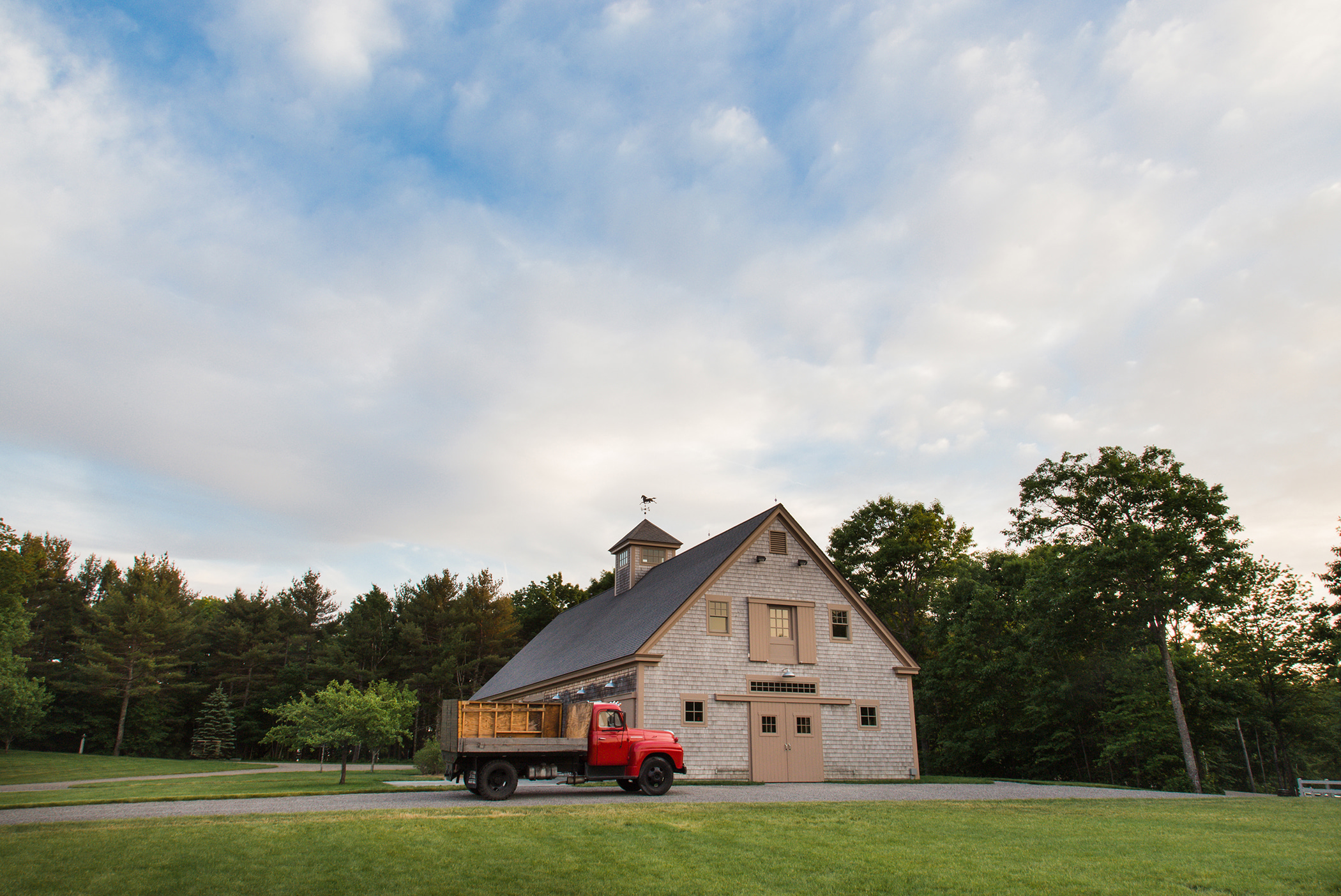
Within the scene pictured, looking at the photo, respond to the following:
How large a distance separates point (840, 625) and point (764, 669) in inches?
130

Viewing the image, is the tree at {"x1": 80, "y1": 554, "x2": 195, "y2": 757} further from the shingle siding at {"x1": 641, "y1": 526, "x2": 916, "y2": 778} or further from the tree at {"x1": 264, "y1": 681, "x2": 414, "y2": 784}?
the shingle siding at {"x1": 641, "y1": 526, "x2": 916, "y2": 778}

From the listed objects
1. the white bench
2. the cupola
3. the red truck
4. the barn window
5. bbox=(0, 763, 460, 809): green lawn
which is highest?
the cupola

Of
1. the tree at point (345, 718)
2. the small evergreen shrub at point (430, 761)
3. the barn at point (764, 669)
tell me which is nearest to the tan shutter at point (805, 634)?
the barn at point (764, 669)

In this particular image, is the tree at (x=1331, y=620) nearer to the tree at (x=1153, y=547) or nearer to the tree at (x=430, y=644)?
the tree at (x=1153, y=547)

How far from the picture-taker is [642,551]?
37.4 meters

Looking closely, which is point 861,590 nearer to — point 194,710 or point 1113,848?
point 1113,848

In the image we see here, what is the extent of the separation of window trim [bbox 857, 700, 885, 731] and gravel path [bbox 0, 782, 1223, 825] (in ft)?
12.2

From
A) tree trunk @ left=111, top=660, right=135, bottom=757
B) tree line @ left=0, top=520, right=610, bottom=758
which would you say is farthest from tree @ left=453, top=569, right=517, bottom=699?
tree trunk @ left=111, top=660, right=135, bottom=757

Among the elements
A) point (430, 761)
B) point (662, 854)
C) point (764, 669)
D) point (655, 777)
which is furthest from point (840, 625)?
point (662, 854)

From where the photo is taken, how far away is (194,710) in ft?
190

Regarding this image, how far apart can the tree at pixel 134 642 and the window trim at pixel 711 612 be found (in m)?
45.7

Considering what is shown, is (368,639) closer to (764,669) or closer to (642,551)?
(642,551)

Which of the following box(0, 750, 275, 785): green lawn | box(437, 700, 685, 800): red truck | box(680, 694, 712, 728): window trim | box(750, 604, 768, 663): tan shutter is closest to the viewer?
box(437, 700, 685, 800): red truck

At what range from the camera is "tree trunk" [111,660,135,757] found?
2089 inches
